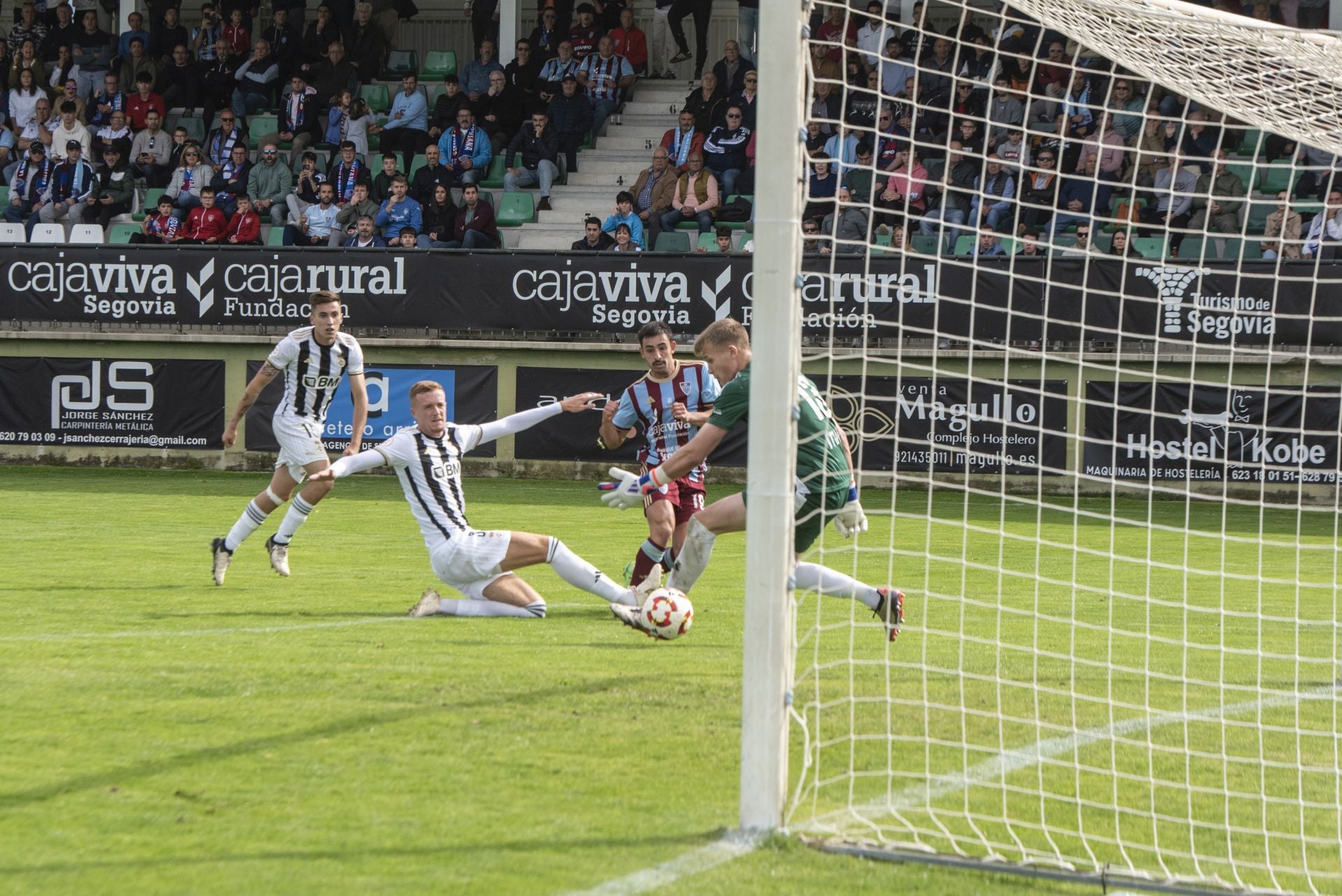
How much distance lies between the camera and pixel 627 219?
20.1m

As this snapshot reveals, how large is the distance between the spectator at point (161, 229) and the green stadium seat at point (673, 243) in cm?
708

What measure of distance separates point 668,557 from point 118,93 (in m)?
18.5

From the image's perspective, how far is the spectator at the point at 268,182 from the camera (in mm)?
22156

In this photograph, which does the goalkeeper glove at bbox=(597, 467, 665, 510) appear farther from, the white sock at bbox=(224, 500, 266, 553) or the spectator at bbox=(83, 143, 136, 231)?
the spectator at bbox=(83, 143, 136, 231)

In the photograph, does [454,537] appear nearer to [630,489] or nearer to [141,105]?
[630,489]

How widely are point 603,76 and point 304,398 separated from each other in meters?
14.5

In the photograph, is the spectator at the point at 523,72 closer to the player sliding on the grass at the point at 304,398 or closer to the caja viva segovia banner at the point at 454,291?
the caja viva segovia banner at the point at 454,291

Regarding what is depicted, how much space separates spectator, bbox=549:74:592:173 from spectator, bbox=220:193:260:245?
4839 millimetres

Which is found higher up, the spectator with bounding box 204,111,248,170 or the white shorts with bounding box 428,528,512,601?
the spectator with bounding box 204,111,248,170

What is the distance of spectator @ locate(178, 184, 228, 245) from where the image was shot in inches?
829

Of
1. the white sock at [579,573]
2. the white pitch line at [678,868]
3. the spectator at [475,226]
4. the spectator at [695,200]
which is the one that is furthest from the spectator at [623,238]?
the white pitch line at [678,868]

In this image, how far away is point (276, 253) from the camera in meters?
19.5

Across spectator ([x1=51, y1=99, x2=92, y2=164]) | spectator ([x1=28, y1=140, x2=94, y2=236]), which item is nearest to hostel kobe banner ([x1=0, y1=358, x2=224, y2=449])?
spectator ([x1=28, y1=140, x2=94, y2=236])

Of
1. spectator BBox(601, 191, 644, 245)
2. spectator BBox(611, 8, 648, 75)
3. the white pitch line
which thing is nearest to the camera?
the white pitch line
